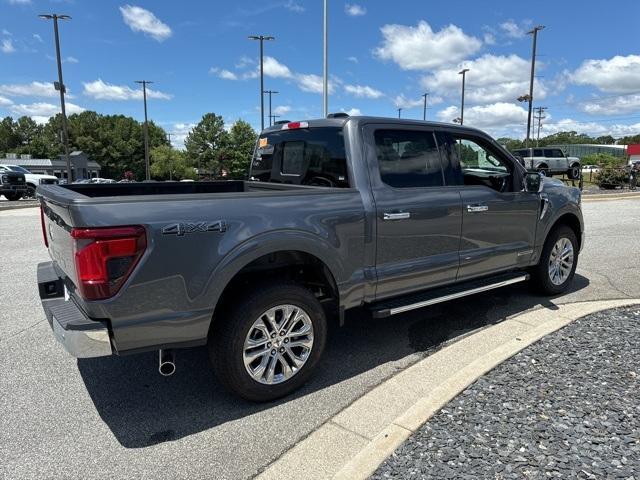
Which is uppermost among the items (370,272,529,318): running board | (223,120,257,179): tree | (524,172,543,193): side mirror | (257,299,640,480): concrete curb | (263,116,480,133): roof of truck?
(223,120,257,179): tree

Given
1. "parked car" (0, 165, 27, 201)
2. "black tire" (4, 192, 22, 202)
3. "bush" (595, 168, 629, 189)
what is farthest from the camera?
"bush" (595, 168, 629, 189)

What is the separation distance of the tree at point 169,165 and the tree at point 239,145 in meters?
10.9

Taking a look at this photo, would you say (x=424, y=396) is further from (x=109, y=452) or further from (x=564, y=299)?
(x=564, y=299)

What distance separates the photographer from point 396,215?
3.67m

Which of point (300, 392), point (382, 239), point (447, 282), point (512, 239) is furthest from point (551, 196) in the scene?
point (300, 392)

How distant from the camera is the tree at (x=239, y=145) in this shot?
285 feet

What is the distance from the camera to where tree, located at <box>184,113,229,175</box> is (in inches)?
3642

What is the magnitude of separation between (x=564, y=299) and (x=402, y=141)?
2805 mm

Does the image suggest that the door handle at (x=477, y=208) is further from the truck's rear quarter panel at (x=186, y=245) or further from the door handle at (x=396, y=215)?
the truck's rear quarter panel at (x=186, y=245)

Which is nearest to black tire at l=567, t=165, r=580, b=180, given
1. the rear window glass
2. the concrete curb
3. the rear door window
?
the concrete curb

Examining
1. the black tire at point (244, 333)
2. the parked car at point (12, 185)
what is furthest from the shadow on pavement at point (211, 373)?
the parked car at point (12, 185)

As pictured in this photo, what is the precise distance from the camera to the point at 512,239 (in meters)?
4.71

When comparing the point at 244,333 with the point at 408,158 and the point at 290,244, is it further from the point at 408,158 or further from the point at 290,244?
the point at 408,158

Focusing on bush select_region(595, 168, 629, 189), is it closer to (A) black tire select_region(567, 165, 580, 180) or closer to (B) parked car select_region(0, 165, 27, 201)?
(A) black tire select_region(567, 165, 580, 180)
